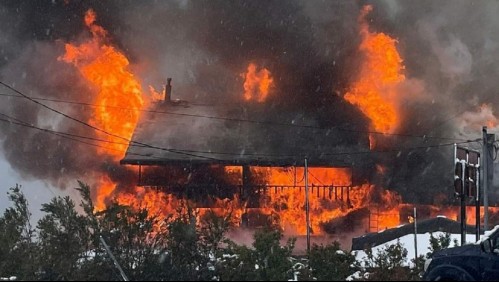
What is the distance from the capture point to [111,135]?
35.0 metres

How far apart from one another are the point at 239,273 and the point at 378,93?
29.4 m

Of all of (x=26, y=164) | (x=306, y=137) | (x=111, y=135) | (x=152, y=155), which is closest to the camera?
(x=152, y=155)

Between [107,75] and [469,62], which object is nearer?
[107,75]

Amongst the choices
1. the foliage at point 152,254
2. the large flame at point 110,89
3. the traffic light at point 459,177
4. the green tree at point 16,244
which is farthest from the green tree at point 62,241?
the large flame at point 110,89

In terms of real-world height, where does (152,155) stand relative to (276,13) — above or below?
below

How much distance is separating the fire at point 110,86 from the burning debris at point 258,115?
8 centimetres

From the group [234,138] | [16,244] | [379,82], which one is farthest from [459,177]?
[379,82]

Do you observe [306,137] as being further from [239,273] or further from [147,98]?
[239,273]

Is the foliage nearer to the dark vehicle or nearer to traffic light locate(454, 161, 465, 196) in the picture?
the dark vehicle

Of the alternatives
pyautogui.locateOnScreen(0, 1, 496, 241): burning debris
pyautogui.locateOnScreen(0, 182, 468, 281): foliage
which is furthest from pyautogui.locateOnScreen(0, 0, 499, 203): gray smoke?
pyautogui.locateOnScreen(0, 182, 468, 281): foliage

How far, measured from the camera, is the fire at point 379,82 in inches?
1410

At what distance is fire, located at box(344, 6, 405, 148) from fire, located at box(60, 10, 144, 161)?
42.5 feet

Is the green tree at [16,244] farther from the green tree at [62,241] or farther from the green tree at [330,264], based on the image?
the green tree at [330,264]

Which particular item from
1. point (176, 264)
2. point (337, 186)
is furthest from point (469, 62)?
point (176, 264)
